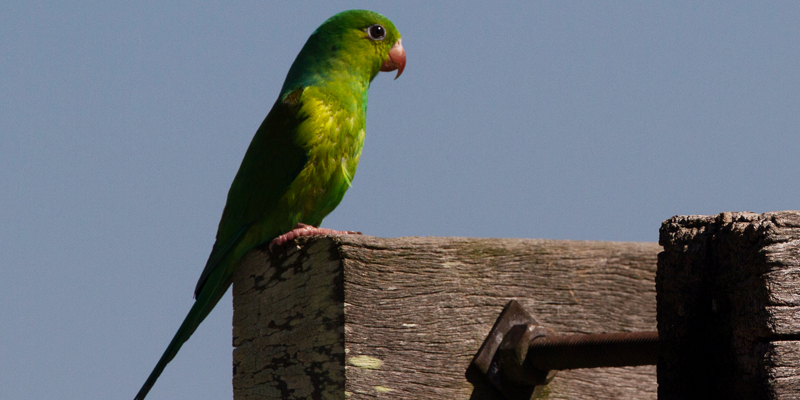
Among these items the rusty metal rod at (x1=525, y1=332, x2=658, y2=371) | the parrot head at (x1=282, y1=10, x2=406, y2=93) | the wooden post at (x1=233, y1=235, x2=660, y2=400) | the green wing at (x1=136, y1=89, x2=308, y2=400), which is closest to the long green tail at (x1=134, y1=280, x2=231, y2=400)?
the green wing at (x1=136, y1=89, x2=308, y2=400)

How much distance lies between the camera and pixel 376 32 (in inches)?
137

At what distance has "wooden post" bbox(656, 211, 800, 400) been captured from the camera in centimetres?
112

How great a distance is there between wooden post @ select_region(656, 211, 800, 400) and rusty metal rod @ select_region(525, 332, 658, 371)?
0.32m

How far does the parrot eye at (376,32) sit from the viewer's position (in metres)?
3.46

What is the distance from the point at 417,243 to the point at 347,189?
1186 millimetres

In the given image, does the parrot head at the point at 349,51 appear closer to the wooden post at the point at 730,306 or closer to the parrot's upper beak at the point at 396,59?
the parrot's upper beak at the point at 396,59

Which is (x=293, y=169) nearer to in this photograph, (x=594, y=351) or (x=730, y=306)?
(x=594, y=351)

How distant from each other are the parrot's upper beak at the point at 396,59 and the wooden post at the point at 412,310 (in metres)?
1.69

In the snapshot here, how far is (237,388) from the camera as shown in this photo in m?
2.10

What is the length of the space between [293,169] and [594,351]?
144 centimetres

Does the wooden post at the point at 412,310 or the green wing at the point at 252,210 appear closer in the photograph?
the wooden post at the point at 412,310

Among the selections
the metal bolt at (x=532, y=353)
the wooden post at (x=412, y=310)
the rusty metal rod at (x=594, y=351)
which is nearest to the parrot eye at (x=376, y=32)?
the wooden post at (x=412, y=310)

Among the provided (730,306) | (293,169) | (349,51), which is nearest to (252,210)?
(293,169)

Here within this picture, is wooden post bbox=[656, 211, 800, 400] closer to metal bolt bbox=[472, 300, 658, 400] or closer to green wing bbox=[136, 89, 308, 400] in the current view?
metal bolt bbox=[472, 300, 658, 400]
